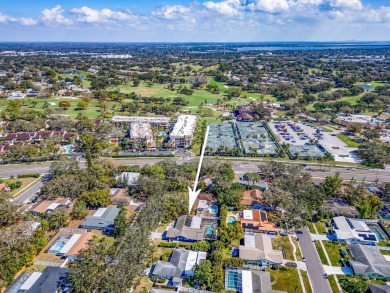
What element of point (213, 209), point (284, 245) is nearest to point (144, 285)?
point (213, 209)

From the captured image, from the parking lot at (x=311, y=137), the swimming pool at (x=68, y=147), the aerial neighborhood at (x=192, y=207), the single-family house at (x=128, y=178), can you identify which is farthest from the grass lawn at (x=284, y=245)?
the swimming pool at (x=68, y=147)

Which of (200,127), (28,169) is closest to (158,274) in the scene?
(28,169)

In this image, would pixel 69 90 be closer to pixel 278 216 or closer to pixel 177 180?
pixel 177 180

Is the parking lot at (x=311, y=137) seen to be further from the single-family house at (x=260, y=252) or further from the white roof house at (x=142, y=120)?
the single-family house at (x=260, y=252)

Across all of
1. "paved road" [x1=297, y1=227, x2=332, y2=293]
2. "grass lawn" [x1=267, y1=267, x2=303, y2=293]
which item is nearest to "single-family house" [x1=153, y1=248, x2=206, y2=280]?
"grass lawn" [x1=267, y1=267, x2=303, y2=293]

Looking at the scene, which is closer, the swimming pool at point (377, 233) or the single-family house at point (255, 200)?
Result: the swimming pool at point (377, 233)

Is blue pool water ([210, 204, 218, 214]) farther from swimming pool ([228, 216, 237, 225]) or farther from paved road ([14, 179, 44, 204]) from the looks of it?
paved road ([14, 179, 44, 204])
